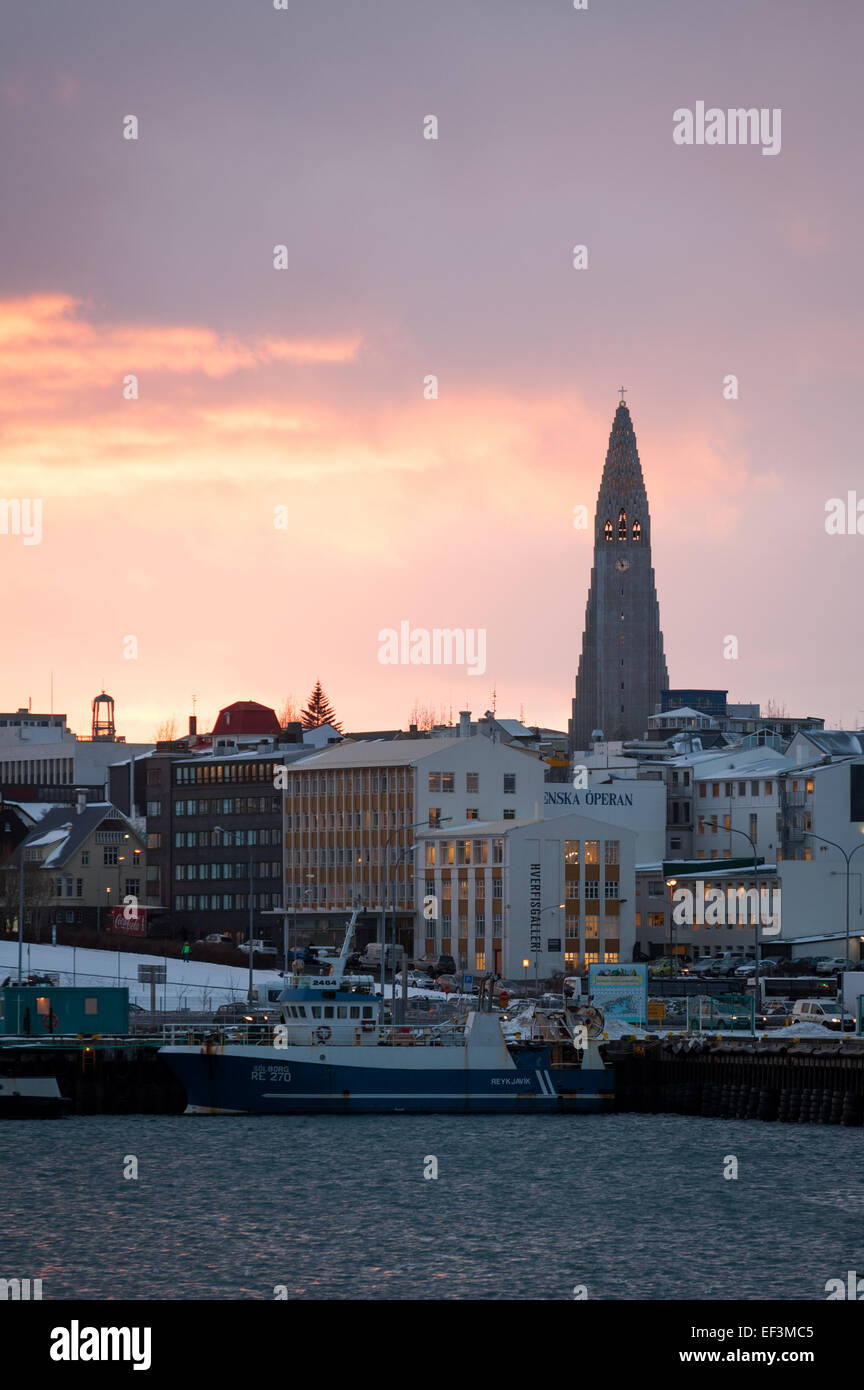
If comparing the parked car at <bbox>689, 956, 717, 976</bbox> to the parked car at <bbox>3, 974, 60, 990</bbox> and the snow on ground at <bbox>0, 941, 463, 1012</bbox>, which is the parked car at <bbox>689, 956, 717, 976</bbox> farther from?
the parked car at <bbox>3, 974, 60, 990</bbox>

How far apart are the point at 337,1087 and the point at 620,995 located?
23.0 m

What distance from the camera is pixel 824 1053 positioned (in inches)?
3612

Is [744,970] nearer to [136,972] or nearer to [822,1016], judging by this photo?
[136,972]

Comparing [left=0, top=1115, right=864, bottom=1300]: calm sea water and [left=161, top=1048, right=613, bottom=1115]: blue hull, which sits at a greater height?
[left=161, top=1048, right=613, bottom=1115]: blue hull

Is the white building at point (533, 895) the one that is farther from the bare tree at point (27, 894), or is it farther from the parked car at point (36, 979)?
the parked car at point (36, 979)

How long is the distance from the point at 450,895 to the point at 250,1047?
93.6m

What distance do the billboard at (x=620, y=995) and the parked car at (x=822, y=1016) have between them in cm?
767

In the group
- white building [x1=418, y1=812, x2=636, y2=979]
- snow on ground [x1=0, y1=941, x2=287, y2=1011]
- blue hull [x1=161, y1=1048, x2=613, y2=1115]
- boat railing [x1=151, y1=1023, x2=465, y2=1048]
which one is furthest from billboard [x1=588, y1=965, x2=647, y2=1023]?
white building [x1=418, y1=812, x2=636, y2=979]

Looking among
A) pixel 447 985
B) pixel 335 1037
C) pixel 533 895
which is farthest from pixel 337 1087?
pixel 533 895

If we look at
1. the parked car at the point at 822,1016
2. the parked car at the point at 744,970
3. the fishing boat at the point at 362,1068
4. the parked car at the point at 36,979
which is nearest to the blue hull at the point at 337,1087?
the fishing boat at the point at 362,1068

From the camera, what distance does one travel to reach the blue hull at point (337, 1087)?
3588 inches

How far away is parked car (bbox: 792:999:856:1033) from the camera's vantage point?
110m

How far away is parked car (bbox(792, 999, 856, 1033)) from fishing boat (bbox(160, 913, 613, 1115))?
740 inches
